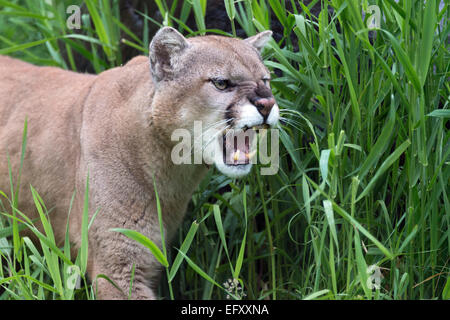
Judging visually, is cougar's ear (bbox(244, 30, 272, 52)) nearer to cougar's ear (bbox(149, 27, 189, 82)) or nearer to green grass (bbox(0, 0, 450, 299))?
green grass (bbox(0, 0, 450, 299))

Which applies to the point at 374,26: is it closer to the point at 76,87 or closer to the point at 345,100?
the point at 345,100

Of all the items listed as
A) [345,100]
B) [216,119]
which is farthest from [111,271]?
[345,100]

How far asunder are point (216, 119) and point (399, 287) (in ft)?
3.50

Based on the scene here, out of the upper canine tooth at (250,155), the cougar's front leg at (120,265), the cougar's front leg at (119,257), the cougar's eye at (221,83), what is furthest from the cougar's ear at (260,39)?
the cougar's front leg at (120,265)

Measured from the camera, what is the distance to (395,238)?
3066mm

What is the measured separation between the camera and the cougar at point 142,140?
3.06 meters

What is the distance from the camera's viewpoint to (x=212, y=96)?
9.98 feet

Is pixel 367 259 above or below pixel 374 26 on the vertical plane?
below

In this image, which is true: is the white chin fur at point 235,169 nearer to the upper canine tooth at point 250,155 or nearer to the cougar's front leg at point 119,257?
the upper canine tooth at point 250,155

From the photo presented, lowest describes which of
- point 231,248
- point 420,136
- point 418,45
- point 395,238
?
point 231,248

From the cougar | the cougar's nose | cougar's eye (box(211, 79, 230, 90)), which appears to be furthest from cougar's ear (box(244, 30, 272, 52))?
the cougar's nose

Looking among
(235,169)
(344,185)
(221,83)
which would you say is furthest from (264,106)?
(344,185)

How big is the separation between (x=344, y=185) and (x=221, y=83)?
2.47ft

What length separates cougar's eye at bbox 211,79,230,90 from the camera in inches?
120
